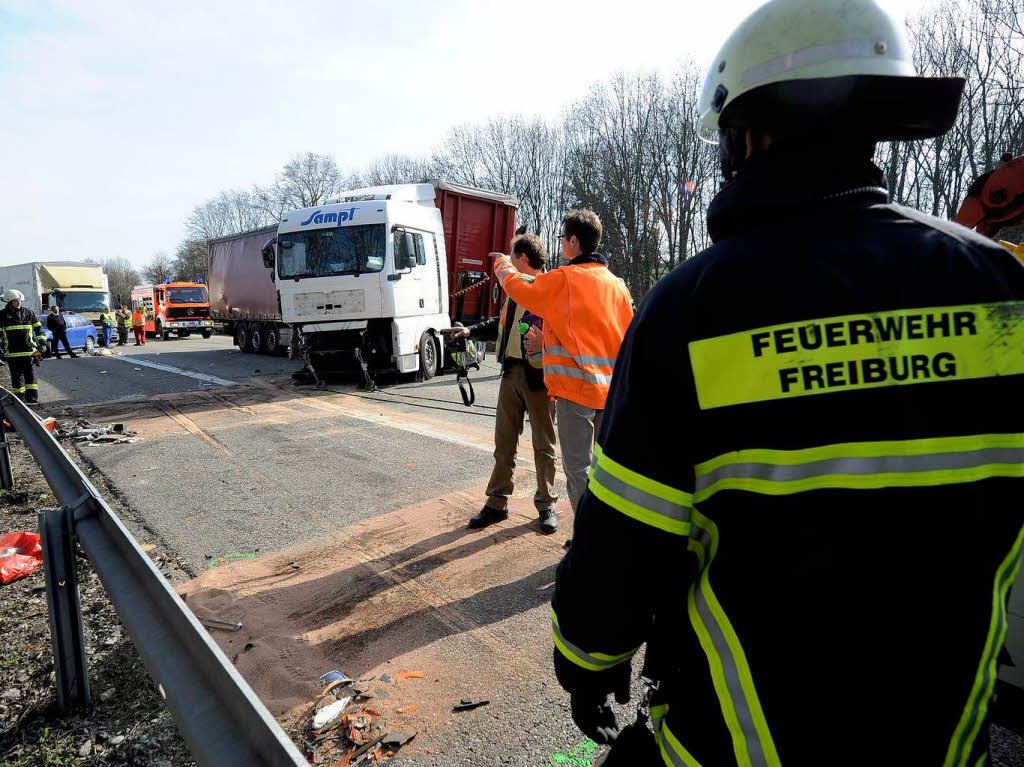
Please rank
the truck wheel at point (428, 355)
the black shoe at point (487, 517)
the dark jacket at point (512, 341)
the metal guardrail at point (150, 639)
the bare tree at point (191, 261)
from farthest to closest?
the bare tree at point (191, 261) < the truck wheel at point (428, 355) < the black shoe at point (487, 517) < the dark jacket at point (512, 341) < the metal guardrail at point (150, 639)

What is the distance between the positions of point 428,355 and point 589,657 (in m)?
12.0

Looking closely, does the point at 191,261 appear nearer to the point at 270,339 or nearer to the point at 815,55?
the point at 270,339

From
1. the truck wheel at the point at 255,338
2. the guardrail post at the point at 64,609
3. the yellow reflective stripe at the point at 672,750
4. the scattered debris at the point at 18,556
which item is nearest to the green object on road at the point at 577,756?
the yellow reflective stripe at the point at 672,750

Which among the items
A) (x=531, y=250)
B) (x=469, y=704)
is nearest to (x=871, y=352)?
(x=469, y=704)

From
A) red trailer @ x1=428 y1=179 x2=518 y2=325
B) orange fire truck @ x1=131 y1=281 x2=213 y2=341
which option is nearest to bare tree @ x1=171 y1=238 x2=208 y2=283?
orange fire truck @ x1=131 y1=281 x2=213 y2=341

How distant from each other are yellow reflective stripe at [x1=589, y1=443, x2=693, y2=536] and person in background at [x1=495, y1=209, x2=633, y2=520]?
2.58 metres

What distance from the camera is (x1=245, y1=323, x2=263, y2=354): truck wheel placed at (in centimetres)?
2064

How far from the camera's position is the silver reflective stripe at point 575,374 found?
372 cm

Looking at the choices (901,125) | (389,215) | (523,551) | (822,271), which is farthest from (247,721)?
(389,215)

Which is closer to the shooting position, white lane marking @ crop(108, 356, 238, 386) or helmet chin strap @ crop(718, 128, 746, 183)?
helmet chin strap @ crop(718, 128, 746, 183)

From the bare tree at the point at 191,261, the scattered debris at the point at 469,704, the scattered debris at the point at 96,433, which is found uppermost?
the bare tree at the point at 191,261

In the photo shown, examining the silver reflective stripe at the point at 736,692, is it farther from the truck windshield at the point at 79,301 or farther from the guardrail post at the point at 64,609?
the truck windshield at the point at 79,301

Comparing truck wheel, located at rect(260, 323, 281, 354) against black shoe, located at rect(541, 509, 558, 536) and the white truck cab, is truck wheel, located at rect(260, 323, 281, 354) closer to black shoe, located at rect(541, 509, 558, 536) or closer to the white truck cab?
the white truck cab

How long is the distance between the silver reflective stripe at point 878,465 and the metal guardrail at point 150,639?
3.25ft
